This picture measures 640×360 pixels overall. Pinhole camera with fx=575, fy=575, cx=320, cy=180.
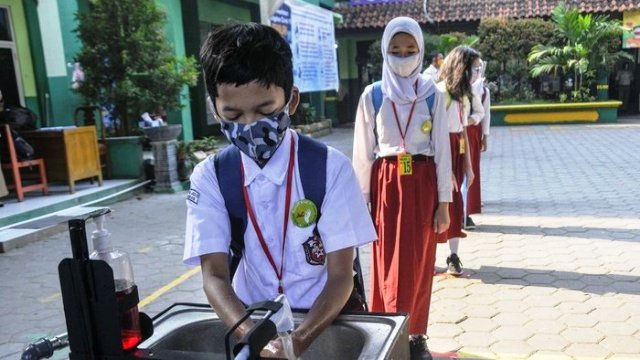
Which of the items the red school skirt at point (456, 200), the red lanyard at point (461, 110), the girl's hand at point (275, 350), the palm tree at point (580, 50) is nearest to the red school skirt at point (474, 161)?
the red lanyard at point (461, 110)

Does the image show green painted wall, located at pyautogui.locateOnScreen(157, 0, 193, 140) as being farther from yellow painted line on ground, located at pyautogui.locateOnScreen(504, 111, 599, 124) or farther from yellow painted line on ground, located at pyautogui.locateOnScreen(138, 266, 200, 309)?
yellow painted line on ground, located at pyautogui.locateOnScreen(504, 111, 599, 124)

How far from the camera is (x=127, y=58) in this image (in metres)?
7.34

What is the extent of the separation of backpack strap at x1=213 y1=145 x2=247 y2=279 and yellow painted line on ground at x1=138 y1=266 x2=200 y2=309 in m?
2.47

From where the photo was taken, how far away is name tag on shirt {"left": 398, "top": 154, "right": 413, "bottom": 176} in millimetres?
2924

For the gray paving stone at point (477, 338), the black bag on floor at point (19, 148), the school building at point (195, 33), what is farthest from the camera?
the school building at point (195, 33)

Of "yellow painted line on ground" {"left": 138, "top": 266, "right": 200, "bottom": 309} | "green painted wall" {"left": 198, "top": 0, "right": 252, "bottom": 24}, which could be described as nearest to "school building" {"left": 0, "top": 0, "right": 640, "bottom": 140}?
"green painted wall" {"left": 198, "top": 0, "right": 252, "bottom": 24}

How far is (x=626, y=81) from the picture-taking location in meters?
16.9

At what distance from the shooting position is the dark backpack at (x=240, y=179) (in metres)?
1.53

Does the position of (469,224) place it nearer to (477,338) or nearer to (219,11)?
(477,338)

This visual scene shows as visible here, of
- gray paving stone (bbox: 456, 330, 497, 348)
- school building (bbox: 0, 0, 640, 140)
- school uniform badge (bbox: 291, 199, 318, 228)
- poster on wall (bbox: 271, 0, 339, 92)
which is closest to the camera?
school uniform badge (bbox: 291, 199, 318, 228)

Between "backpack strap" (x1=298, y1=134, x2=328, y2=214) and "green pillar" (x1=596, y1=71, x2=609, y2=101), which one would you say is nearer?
"backpack strap" (x1=298, y1=134, x2=328, y2=214)

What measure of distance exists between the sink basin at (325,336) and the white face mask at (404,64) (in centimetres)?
167

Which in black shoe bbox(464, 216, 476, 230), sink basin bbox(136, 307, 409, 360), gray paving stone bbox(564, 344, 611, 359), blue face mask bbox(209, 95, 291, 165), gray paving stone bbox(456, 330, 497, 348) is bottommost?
gray paving stone bbox(564, 344, 611, 359)

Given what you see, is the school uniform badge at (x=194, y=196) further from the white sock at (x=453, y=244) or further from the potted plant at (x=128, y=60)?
the potted plant at (x=128, y=60)
